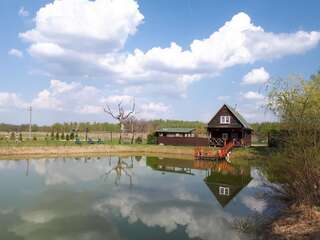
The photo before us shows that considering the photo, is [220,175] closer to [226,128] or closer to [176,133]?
[226,128]

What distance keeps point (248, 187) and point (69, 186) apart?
445 inches

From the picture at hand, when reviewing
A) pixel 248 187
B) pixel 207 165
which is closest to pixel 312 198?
pixel 248 187

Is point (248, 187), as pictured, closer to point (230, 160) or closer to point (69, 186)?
point (69, 186)

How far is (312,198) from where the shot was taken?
1318 cm

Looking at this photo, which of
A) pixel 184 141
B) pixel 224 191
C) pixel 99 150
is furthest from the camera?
pixel 184 141

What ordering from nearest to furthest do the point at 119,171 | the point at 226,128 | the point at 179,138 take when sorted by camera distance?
1. the point at 119,171
2. the point at 226,128
3. the point at 179,138

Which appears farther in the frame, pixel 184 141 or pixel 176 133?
pixel 176 133

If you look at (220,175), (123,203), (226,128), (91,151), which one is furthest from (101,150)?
(123,203)

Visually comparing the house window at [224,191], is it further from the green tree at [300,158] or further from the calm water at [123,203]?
the green tree at [300,158]

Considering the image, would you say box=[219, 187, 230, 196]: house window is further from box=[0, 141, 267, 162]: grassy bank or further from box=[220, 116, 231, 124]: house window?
box=[220, 116, 231, 124]: house window

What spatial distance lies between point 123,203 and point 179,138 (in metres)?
32.5

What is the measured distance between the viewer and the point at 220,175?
90.9ft

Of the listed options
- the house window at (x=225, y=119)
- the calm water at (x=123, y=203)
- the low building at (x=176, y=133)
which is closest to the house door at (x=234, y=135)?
the house window at (x=225, y=119)

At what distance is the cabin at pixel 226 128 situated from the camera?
4719 cm
